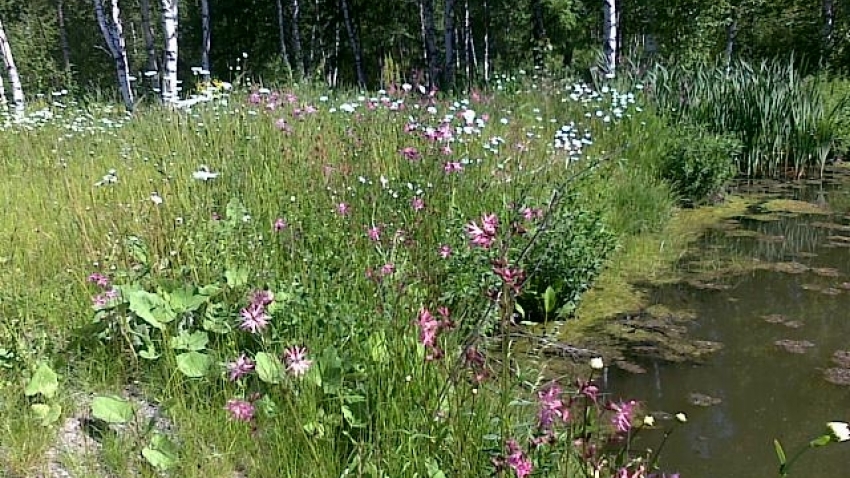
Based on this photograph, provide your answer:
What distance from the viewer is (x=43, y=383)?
2.13 meters

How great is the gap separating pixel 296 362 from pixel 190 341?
511 millimetres

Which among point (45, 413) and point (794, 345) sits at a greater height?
point (45, 413)

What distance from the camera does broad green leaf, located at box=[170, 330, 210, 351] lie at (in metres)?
2.35

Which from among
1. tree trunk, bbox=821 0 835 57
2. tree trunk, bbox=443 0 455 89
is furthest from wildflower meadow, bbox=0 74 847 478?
tree trunk, bbox=821 0 835 57

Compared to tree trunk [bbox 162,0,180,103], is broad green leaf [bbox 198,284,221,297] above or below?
below

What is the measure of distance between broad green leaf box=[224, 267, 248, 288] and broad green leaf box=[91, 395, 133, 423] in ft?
1.90

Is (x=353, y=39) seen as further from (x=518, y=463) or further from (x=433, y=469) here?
(x=518, y=463)

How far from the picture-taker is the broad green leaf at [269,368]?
2.16 m

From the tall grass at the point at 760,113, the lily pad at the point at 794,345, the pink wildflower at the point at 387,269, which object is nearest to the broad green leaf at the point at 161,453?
the pink wildflower at the point at 387,269

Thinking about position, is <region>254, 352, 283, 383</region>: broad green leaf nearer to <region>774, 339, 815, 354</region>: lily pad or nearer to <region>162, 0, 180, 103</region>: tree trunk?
<region>774, 339, 815, 354</region>: lily pad

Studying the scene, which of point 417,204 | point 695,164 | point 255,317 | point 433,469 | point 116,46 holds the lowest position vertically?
point 695,164

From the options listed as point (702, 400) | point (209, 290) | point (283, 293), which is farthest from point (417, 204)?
point (702, 400)

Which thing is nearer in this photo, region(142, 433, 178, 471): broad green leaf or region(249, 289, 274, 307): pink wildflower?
region(142, 433, 178, 471): broad green leaf

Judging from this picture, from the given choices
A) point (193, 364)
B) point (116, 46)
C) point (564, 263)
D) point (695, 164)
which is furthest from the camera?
point (116, 46)
